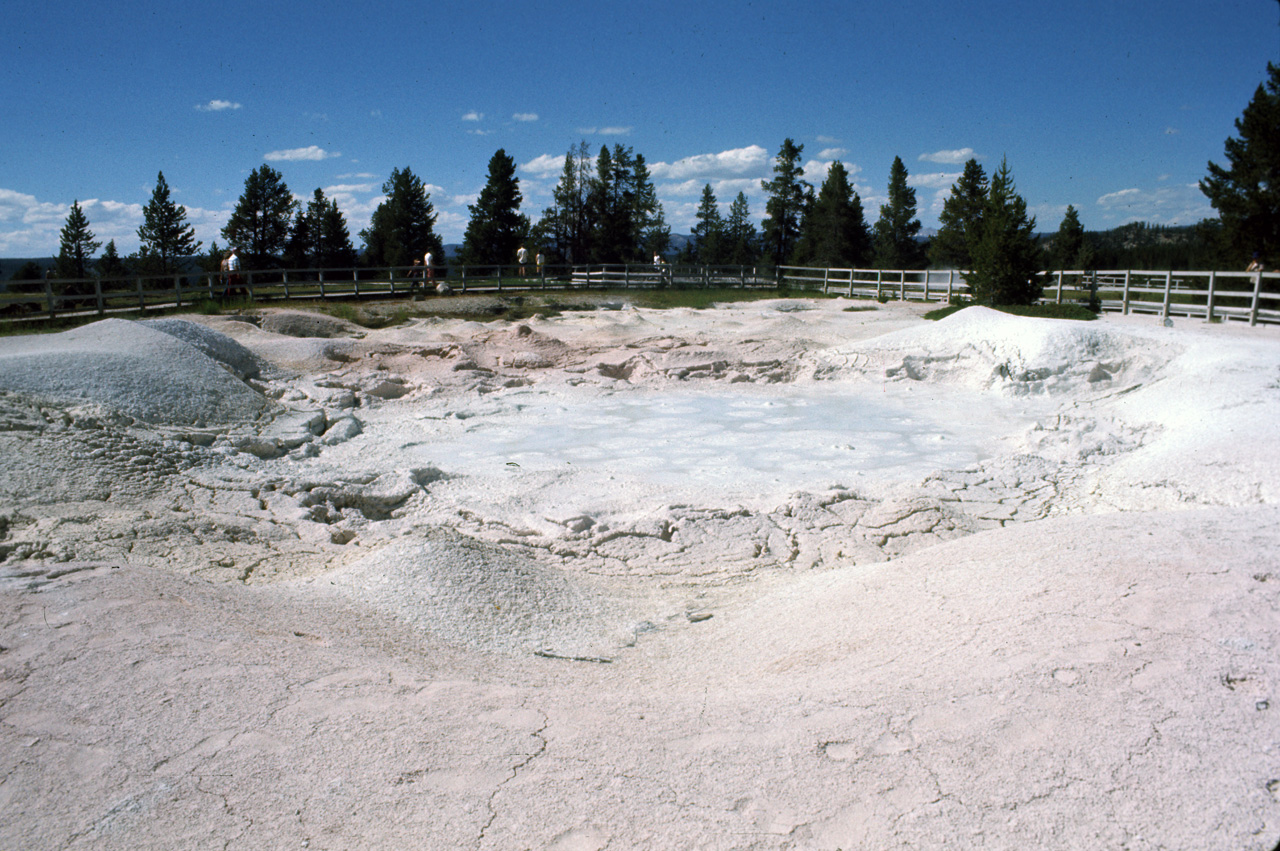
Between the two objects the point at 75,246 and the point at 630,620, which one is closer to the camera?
the point at 630,620

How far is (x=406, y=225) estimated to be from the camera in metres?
51.7

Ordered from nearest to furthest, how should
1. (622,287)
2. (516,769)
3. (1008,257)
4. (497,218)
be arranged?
(516,769) < (1008,257) < (622,287) < (497,218)

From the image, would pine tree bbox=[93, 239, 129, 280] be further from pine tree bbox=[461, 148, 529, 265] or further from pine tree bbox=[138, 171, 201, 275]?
pine tree bbox=[461, 148, 529, 265]

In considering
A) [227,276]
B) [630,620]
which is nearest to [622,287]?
[227,276]

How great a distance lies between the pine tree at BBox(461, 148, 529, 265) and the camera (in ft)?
158

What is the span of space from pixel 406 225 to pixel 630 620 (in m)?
51.8

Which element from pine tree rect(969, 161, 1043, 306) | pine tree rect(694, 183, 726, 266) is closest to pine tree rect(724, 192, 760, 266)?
pine tree rect(694, 183, 726, 266)

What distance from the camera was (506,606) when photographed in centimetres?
427

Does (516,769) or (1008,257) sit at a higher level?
(1008,257)

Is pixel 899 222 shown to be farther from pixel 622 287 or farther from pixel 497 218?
pixel 622 287

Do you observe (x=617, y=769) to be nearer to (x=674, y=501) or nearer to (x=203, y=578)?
(x=203, y=578)

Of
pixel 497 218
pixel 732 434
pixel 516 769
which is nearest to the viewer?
pixel 516 769

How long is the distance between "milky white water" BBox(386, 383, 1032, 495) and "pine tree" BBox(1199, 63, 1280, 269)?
2809 cm

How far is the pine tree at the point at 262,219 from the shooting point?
165 ft
